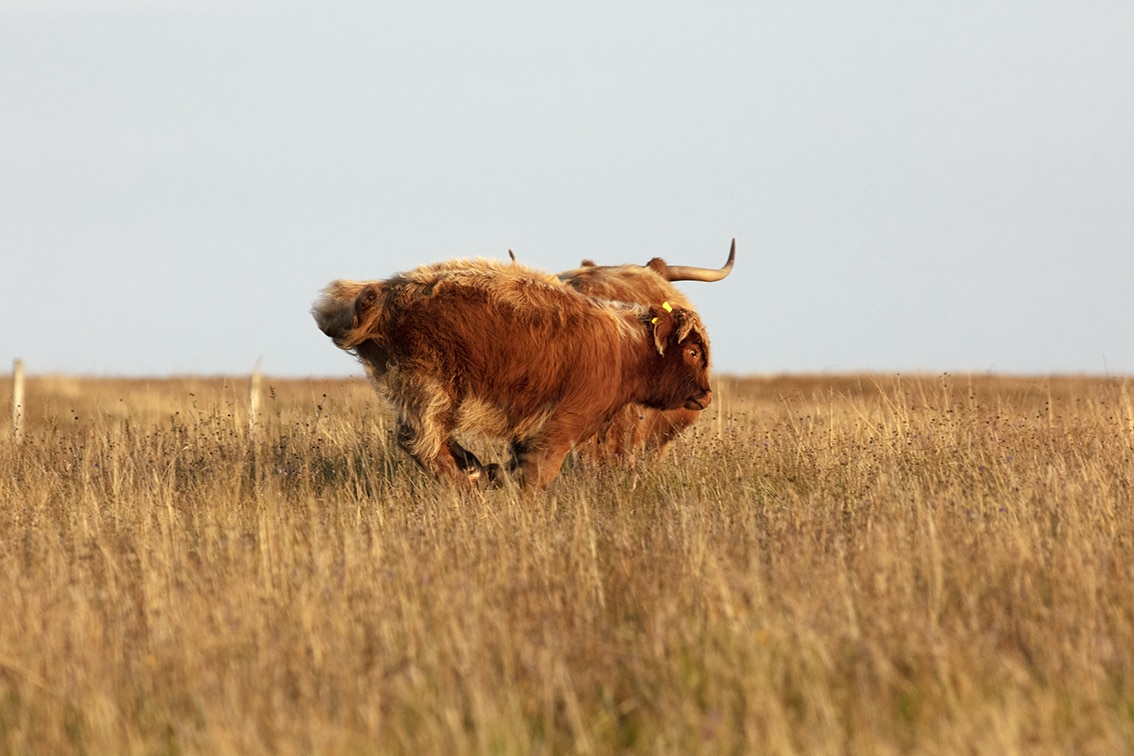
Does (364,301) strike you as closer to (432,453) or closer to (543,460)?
(432,453)

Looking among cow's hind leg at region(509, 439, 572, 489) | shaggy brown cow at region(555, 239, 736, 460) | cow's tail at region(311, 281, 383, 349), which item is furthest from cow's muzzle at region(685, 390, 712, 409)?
cow's tail at region(311, 281, 383, 349)

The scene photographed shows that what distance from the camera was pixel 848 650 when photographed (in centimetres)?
427

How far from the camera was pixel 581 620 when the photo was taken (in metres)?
4.70

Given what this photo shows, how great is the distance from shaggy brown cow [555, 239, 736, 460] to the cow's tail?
7.47 ft

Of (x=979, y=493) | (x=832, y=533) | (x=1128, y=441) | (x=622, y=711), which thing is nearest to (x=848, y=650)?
(x=622, y=711)

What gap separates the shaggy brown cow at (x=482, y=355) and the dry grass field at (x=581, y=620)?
41 centimetres

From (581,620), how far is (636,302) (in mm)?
5510

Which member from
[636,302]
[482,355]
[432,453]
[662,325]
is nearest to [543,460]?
[432,453]

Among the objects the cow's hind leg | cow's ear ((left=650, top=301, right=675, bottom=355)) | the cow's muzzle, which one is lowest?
the cow's hind leg

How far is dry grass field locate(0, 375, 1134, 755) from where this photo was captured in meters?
3.68

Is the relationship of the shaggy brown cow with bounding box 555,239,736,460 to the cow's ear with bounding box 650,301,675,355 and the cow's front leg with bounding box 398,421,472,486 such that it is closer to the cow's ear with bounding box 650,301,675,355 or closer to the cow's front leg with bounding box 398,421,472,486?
the cow's ear with bounding box 650,301,675,355

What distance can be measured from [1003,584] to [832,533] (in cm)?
119

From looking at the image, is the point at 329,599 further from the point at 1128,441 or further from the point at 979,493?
the point at 1128,441

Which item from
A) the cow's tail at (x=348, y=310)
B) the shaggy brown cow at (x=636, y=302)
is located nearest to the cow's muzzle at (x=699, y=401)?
the shaggy brown cow at (x=636, y=302)
